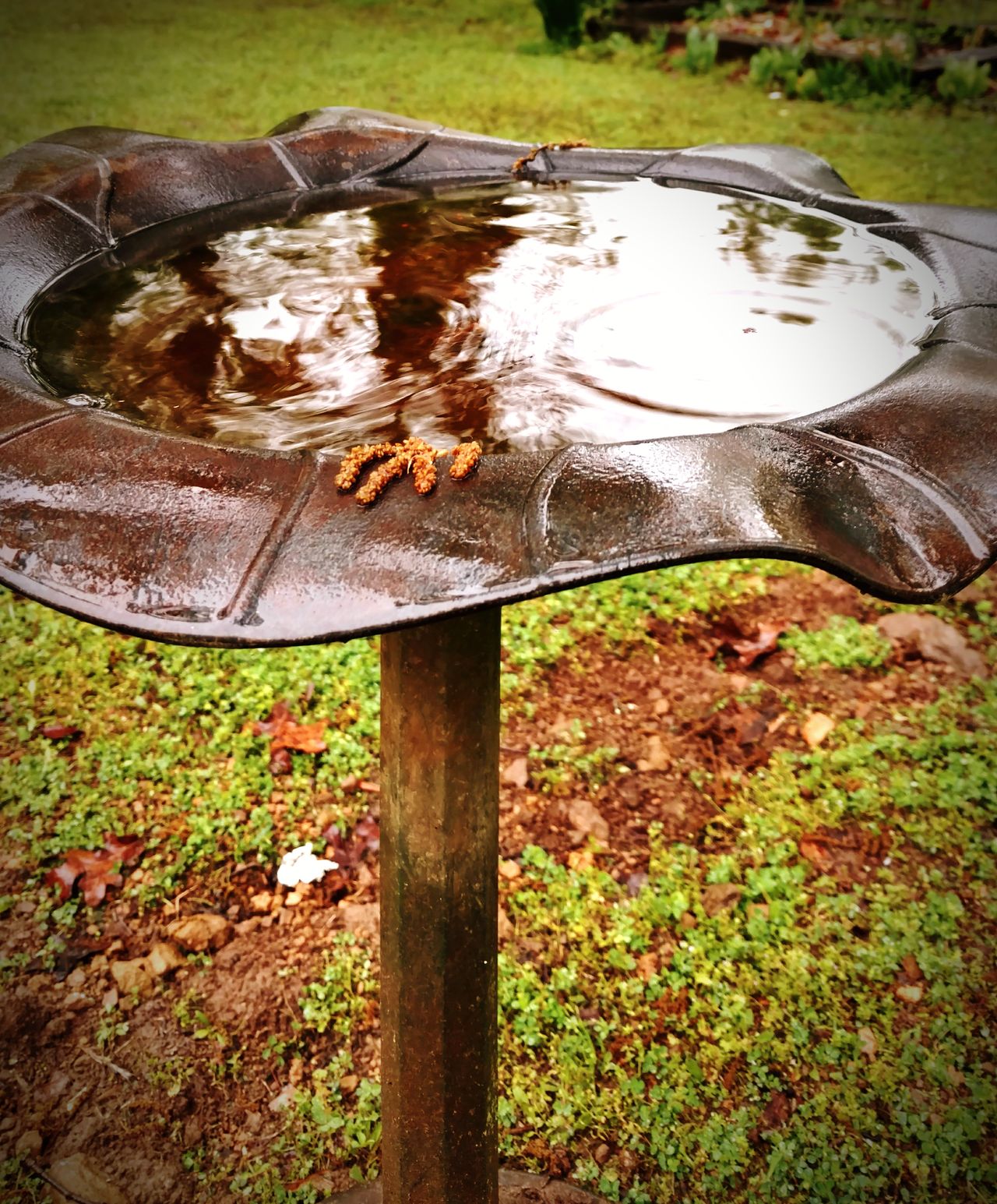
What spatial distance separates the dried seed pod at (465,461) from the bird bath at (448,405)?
20 millimetres

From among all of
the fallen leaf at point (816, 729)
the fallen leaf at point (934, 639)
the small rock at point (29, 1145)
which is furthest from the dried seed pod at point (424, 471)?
the fallen leaf at point (934, 639)

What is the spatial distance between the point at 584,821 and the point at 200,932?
3.41ft

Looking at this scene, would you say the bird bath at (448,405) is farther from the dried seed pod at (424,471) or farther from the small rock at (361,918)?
the small rock at (361,918)

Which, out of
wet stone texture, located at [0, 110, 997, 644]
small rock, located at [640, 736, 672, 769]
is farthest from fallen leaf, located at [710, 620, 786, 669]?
wet stone texture, located at [0, 110, 997, 644]

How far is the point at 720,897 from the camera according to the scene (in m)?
2.66

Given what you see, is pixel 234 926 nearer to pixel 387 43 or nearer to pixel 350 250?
pixel 350 250

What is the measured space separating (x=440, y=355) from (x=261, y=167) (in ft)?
2.88

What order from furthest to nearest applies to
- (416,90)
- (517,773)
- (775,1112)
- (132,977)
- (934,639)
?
(416,90), (934,639), (517,773), (132,977), (775,1112)

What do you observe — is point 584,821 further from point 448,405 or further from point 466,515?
point 466,515

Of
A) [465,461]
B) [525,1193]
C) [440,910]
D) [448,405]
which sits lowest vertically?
[525,1193]

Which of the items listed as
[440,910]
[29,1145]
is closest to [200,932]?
[29,1145]

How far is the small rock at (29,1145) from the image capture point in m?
2.12

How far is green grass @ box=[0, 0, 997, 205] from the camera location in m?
7.37

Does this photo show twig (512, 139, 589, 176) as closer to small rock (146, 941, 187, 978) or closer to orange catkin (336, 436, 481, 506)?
orange catkin (336, 436, 481, 506)
